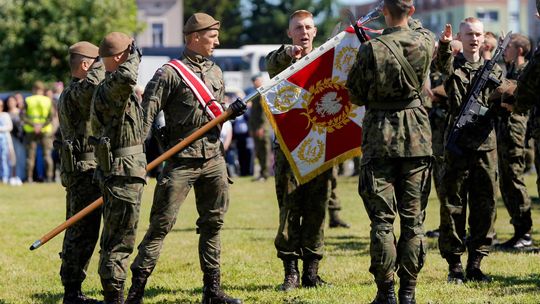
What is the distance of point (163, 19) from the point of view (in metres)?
86.6

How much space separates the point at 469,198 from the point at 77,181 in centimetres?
360

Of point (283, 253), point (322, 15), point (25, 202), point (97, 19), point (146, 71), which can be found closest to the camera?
point (283, 253)

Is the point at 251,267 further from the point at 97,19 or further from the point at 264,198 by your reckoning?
the point at 97,19

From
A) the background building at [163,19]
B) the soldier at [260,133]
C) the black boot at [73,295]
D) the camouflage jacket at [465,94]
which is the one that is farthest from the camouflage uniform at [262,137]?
the background building at [163,19]

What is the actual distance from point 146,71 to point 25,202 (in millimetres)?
17427

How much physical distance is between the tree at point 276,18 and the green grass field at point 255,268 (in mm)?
75748

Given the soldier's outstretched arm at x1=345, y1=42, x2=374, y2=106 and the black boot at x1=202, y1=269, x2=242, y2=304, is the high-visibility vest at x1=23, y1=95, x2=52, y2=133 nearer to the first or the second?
the black boot at x1=202, y1=269, x2=242, y2=304

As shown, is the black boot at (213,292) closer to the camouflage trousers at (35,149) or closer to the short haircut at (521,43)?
the short haircut at (521,43)

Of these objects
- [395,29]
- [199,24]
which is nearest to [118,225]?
[199,24]

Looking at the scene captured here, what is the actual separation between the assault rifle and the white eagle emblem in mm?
1069

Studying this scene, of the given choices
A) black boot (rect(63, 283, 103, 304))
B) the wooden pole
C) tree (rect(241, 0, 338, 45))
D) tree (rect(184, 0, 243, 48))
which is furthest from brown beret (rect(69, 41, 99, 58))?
tree (rect(241, 0, 338, 45))

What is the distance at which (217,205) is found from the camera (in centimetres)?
855

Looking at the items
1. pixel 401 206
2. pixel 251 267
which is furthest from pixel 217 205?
pixel 251 267

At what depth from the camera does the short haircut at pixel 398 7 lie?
7570mm
